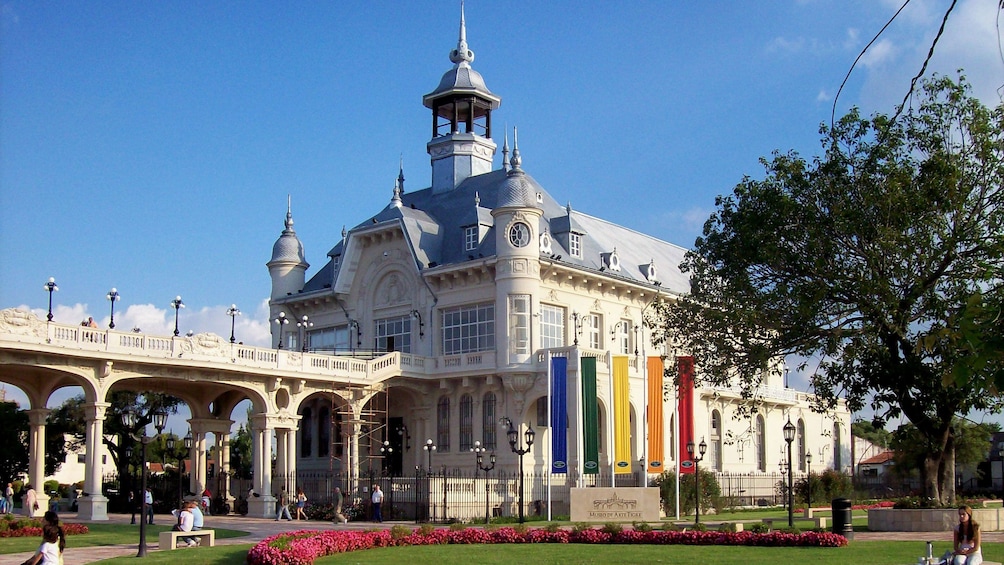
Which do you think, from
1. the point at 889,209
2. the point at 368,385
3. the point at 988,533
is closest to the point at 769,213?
the point at 889,209

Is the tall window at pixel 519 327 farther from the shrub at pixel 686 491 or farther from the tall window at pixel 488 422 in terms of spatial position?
the shrub at pixel 686 491

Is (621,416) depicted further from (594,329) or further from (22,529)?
(22,529)

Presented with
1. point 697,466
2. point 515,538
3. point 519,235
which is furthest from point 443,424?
point 515,538

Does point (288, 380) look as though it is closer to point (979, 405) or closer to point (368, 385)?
point (368, 385)

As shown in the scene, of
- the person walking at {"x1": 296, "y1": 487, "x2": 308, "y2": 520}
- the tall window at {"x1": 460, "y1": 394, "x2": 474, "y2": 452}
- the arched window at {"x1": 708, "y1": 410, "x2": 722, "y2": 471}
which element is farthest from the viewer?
the arched window at {"x1": 708, "y1": 410, "x2": 722, "y2": 471}

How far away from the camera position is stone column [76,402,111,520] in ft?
126

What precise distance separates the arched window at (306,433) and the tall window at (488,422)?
449 inches

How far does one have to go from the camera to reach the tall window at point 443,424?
50781mm

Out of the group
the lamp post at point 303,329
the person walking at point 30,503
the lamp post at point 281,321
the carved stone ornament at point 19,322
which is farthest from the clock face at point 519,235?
the person walking at point 30,503

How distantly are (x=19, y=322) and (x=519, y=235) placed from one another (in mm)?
21077

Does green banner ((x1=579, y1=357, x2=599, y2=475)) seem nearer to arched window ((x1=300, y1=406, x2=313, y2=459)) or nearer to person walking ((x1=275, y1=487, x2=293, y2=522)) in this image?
person walking ((x1=275, y1=487, x2=293, y2=522))

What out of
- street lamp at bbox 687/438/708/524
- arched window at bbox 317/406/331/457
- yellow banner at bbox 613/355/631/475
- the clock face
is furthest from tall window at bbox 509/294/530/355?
arched window at bbox 317/406/331/457

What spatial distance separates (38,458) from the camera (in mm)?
38375

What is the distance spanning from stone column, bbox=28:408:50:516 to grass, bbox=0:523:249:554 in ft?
8.88
